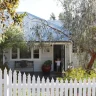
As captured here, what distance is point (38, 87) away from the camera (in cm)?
718

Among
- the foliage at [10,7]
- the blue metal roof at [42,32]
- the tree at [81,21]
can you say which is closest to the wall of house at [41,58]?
the blue metal roof at [42,32]

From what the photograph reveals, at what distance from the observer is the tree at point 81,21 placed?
13891mm

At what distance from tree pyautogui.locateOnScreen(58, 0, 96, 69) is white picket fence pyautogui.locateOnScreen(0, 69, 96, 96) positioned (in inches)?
270

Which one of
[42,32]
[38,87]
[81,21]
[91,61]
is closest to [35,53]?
[42,32]

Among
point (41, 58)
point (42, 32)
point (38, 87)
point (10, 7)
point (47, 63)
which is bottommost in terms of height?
point (47, 63)

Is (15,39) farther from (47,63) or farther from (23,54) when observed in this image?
(47,63)

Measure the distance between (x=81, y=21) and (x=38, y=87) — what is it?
25.1 feet

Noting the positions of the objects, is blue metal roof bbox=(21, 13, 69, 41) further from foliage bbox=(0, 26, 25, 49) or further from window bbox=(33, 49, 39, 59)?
→ window bbox=(33, 49, 39, 59)

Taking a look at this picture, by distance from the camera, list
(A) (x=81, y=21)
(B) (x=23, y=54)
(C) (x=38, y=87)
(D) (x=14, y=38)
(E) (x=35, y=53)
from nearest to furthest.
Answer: (C) (x=38, y=87) < (A) (x=81, y=21) < (D) (x=14, y=38) < (B) (x=23, y=54) < (E) (x=35, y=53)

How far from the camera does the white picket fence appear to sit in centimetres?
709

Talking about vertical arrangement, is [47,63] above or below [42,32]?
below

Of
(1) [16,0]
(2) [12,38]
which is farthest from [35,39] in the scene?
(1) [16,0]

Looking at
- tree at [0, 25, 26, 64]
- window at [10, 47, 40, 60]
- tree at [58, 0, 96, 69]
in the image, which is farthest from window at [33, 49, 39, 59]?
tree at [58, 0, 96, 69]

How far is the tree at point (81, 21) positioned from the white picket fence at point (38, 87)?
22.5ft
